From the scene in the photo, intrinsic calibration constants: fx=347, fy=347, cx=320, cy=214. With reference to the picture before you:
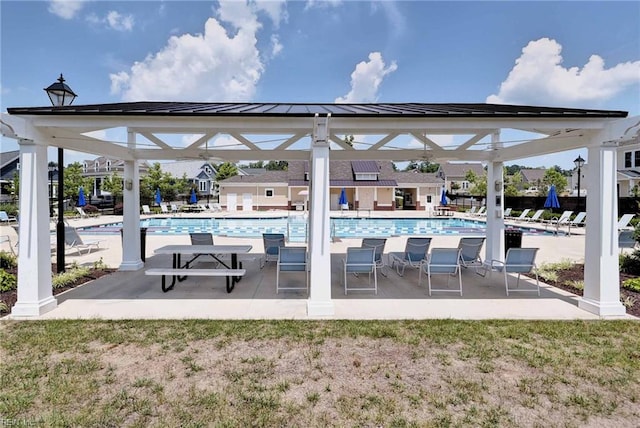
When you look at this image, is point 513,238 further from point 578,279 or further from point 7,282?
point 7,282

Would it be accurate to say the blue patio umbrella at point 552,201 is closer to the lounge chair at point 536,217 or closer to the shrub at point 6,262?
the lounge chair at point 536,217

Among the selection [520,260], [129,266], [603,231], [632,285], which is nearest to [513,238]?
[632,285]

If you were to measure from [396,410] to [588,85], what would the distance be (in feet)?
80.9

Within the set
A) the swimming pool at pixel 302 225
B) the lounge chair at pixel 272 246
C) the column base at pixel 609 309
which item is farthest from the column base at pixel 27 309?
the swimming pool at pixel 302 225

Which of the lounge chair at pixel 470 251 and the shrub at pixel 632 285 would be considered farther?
the lounge chair at pixel 470 251

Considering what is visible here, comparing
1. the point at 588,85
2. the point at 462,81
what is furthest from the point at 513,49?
the point at 588,85

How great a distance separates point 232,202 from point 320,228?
3216cm

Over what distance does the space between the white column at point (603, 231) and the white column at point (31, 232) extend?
27.7 feet

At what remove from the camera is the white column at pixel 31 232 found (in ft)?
16.9

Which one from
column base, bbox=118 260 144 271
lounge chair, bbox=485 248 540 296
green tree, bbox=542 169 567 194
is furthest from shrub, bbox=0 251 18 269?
green tree, bbox=542 169 567 194

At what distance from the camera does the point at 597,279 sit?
211 inches

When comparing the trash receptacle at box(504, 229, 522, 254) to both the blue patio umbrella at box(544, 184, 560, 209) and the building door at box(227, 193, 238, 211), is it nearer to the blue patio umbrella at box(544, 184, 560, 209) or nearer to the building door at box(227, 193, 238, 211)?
the blue patio umbrella at box(544, 184, 560, 209)

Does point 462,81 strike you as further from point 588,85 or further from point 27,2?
point 27,2

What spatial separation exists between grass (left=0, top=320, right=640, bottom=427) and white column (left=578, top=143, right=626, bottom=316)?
0.49 metres
